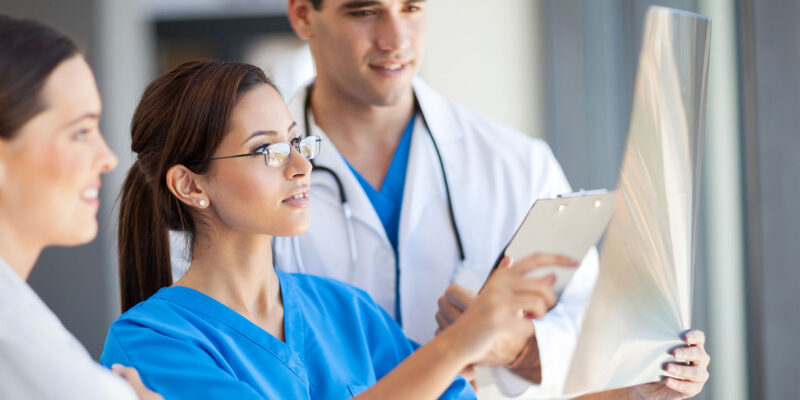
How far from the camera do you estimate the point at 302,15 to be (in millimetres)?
1768

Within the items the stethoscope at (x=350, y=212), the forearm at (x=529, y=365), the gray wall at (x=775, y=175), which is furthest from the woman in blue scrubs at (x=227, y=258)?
the gray wall at (x=775, y=175)

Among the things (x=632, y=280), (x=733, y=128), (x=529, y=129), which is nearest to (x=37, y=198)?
(x=632, y=280)

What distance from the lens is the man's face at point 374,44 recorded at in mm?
1632

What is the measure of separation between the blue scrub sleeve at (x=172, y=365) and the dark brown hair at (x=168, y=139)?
9.9 inches

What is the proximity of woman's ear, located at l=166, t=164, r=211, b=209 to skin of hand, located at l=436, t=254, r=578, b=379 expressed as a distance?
1.58 feet

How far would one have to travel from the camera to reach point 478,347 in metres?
0.95

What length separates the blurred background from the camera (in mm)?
1521

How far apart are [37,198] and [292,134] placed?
522 mm

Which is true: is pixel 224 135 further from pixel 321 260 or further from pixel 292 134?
pixel 321 260

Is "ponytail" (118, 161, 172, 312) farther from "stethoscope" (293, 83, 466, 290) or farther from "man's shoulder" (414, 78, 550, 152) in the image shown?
"man's shoulder" (414, 78, 550, 152)

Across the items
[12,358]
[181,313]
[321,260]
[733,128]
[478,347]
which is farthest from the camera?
[733,128]

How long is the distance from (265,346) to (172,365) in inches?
7.0

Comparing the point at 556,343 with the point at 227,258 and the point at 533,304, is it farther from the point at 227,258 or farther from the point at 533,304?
the point at 227,258

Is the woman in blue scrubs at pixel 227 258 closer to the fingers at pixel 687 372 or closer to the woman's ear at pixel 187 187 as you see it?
the woman's ear at pixel 187 187
